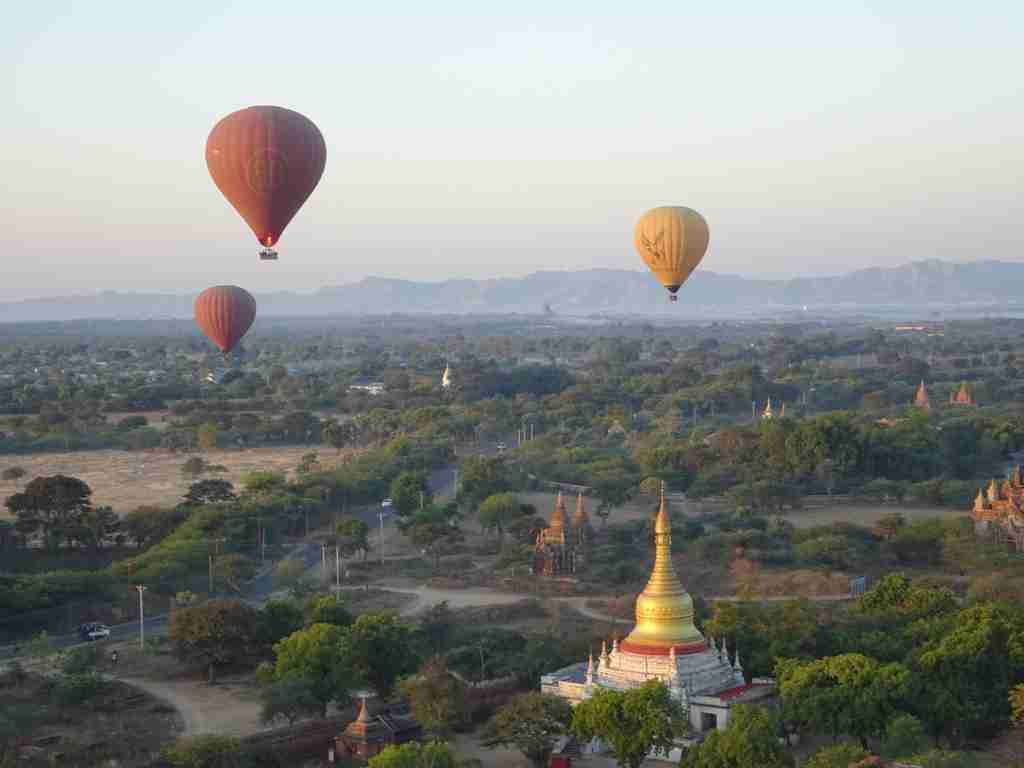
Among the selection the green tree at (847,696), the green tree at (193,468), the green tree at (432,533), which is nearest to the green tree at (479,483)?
the green tree at (432,533)

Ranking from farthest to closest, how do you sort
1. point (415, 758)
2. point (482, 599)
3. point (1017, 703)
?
point (482, 599), point (1017, 703), point (415, 758)

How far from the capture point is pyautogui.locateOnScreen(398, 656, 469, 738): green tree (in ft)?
96.6

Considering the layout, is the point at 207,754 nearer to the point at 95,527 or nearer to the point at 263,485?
the point at 95,527

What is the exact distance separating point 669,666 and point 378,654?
608 cm

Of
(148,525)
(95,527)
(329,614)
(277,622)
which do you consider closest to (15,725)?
(277,622)

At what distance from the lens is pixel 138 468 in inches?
3009

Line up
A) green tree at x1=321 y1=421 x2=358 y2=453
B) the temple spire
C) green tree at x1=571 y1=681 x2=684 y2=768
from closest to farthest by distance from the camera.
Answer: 1. green tree at x1=571 y1=681 x2=684 y2=768
2. the temple spire
3. green tree at x1=321 y1=421 x2=358 y2=453

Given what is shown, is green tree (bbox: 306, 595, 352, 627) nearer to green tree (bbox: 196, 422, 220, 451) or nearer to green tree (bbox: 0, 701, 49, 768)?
green tree (bbox: 0, 701, 49, 768)

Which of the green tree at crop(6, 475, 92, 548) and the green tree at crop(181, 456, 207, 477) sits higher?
the green tree at crop(6, 475, 92, 548)

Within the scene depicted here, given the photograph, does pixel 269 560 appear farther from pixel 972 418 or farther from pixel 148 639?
pixel 972 418

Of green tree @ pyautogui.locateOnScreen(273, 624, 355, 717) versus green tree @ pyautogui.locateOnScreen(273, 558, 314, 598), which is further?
green tree @ pyautogui.locateOnScreen(273, 558, 314, 598)

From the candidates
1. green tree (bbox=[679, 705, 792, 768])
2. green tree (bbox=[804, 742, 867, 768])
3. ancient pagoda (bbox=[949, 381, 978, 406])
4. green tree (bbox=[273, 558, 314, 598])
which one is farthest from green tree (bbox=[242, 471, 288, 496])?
ancient pagoda (bbox=[949, 381, 978, 406])

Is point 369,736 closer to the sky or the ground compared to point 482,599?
closer to the sky

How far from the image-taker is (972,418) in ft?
254
